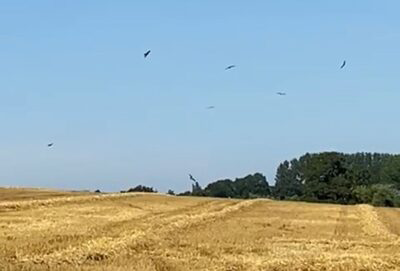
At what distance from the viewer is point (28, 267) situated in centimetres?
1483

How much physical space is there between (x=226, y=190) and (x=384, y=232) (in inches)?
3746

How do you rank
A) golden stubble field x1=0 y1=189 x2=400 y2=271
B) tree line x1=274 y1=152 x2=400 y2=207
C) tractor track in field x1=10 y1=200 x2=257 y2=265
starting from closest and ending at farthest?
tractor track in field x1=10 y1=200 x2=257 y2=265 → golden stubble field x1=0 y1=189 x2=400 y2=271 → tree line x1=274 y1=152 x2=400 y2=207

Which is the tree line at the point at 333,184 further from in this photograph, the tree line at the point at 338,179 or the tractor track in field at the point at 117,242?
the tractor track in field at the point at 117,242

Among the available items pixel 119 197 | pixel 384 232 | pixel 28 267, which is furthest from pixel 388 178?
pixel 28 267

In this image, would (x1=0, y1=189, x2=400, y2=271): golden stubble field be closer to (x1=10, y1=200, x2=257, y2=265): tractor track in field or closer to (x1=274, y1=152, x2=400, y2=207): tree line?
(x1=10, y1=200, x2=257, y2=265): tractor track in field

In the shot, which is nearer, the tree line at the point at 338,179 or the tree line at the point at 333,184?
the tree line at the point at 333,184

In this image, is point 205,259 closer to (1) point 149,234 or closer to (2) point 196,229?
(1) point 149,234

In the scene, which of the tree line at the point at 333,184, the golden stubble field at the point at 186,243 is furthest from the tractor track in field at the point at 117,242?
the tree line at the point at 333,184

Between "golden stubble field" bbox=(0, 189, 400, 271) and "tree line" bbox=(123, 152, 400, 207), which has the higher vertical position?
"tree line" bbox=(123, 152, 400, 207)

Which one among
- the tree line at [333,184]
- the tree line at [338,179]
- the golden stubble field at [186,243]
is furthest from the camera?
the tree line at [338,179]

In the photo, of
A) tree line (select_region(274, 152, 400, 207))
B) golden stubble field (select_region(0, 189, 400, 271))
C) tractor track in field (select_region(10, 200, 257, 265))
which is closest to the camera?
tractor track in field (select_region(10, 200, 257, 265))

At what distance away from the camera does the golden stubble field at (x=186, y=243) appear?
56.3 feet

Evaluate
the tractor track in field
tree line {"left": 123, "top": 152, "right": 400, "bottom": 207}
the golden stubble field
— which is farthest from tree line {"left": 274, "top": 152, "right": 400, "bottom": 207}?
the tractor track in field

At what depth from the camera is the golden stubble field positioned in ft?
56.3
